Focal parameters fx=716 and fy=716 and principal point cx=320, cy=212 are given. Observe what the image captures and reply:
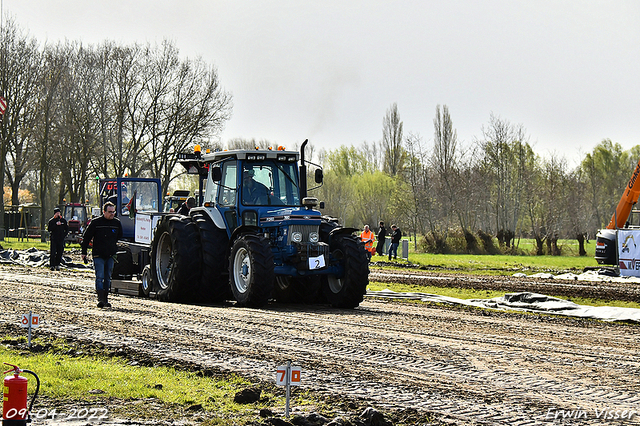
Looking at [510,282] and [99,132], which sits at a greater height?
[99,132]

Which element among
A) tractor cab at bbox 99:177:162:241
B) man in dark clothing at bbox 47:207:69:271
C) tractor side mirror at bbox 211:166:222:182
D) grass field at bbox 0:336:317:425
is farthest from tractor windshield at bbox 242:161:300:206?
man in dark clothing at bbox 47:207:69:271

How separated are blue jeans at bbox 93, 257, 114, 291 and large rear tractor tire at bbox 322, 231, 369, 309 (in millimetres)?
4201

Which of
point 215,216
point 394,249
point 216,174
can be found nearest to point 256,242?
point 215,216

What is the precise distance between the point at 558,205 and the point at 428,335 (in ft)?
133

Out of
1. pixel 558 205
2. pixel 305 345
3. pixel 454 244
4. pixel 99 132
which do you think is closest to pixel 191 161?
pixel 305 345

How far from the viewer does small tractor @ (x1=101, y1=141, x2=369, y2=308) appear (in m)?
13.0

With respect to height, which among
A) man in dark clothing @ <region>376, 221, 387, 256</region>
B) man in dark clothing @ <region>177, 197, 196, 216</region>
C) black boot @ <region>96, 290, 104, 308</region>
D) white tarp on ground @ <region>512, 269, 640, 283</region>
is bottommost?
white tarp on ground @ <region>512, 269, 640, 283</region>

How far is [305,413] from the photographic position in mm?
5816

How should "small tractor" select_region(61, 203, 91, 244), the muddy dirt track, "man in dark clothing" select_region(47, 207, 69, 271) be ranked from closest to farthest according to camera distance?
the muddy dirt track
"man in dark clothing" select_region(47, 207, 69, 271)
"small tractor" select_region(61, 203, 91, 244)

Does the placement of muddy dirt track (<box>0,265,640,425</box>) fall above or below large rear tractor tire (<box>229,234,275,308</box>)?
below

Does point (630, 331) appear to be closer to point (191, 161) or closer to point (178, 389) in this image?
point (178, 389)

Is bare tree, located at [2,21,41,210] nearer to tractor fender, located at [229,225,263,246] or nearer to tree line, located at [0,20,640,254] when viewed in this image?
tree line, located at [0,20,640,254]

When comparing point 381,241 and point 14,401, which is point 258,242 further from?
point 381,241

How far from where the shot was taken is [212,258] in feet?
45.2
